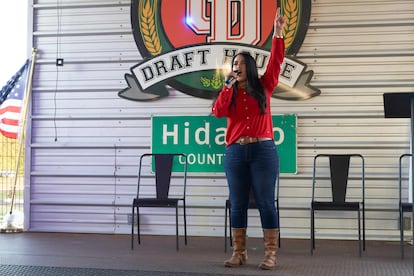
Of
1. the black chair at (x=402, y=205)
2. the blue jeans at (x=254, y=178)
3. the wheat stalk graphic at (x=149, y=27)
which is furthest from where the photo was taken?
the wheat stalk graphic at (x=149, y=27)

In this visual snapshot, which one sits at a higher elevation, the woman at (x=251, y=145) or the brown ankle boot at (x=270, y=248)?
the woman at (x=251, y=145)

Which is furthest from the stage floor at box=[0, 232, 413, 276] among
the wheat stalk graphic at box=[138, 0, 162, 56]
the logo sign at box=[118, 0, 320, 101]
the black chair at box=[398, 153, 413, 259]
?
the wheat stalk graphic at box=[138, 0, 162, 56]

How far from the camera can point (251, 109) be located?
348cm

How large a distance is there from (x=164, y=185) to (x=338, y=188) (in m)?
1.48

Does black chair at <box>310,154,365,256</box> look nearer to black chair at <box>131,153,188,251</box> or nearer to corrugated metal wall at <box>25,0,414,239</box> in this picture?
corrugated metal wall at <box>25,0,414,239</box>

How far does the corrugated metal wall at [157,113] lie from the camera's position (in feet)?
15.5

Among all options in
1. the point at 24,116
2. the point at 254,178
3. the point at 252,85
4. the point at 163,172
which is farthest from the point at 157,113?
the point at 254,178

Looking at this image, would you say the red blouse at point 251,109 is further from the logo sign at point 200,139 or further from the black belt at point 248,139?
the logo sign at point 200,139

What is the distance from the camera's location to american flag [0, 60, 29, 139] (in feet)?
17.1

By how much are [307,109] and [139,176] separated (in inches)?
63.7

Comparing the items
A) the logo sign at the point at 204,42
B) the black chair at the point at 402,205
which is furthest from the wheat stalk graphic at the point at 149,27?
the black chair at the point at 402,205

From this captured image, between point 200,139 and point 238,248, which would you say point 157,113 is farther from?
point 238,248

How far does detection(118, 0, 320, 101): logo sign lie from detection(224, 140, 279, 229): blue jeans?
1463 mm

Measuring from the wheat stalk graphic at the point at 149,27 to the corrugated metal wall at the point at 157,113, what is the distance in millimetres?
140
